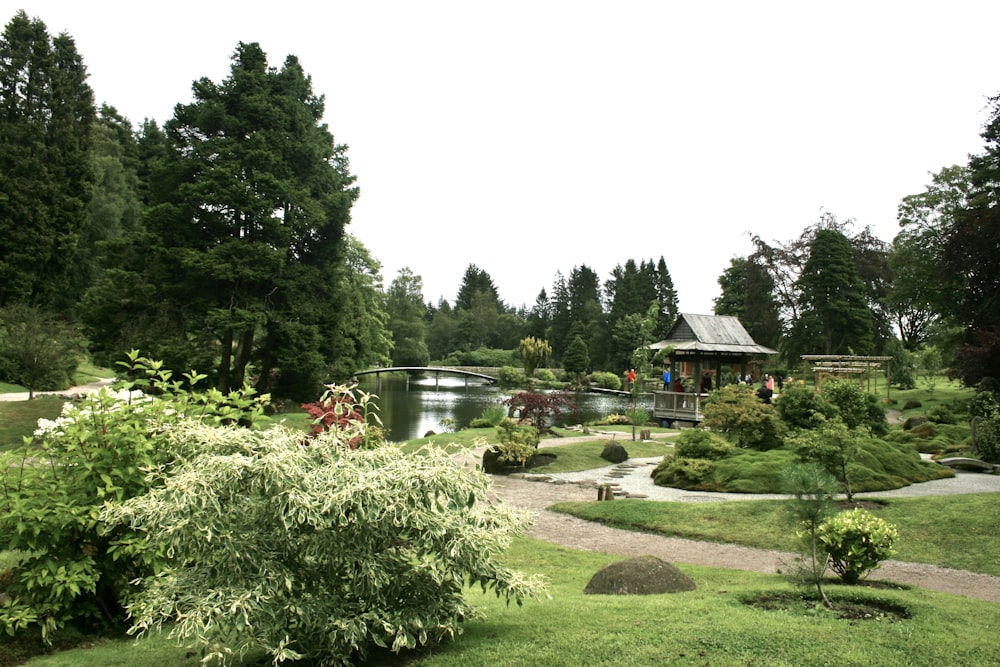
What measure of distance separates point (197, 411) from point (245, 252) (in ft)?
54.4

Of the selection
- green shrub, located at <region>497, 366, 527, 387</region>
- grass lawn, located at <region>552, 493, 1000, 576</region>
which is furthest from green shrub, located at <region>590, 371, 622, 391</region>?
grass lawn, located at <region>552, 493, 1000, 576</region>

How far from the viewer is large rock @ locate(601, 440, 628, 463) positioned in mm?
18750

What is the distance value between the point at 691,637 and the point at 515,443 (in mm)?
12097

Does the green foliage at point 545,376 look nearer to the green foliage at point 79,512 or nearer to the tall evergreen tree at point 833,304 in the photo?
the tall evergreen tree at point 833,304

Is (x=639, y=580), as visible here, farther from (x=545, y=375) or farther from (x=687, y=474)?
(x=545, y=375)

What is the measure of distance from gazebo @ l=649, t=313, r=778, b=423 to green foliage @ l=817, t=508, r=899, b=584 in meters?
21.4

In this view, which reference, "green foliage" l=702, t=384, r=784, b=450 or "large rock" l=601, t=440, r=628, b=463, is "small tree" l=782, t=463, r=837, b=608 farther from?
"large rock" l=601, t=440, r=628, b=463

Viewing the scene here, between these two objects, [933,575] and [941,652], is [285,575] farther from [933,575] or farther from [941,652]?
[933,575]

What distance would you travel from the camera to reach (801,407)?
57.0 feet

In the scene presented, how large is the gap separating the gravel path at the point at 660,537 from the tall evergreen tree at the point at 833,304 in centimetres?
3511

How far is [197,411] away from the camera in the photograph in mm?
6789

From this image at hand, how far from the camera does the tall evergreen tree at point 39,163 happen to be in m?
32.5

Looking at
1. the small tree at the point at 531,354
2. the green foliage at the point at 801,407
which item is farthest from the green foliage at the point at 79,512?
the small tree at the point at 531,354

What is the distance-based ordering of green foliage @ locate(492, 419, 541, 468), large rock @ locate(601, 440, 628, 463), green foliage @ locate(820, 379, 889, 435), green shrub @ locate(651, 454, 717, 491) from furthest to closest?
large rock @ locate(601, 440, 628, 463)
green foliage @ locate(492, 419, 541, 468)
green foliage @ locate(820, 379, 889, 435)
green shrub @ locate(651, 454, 717, 491)
